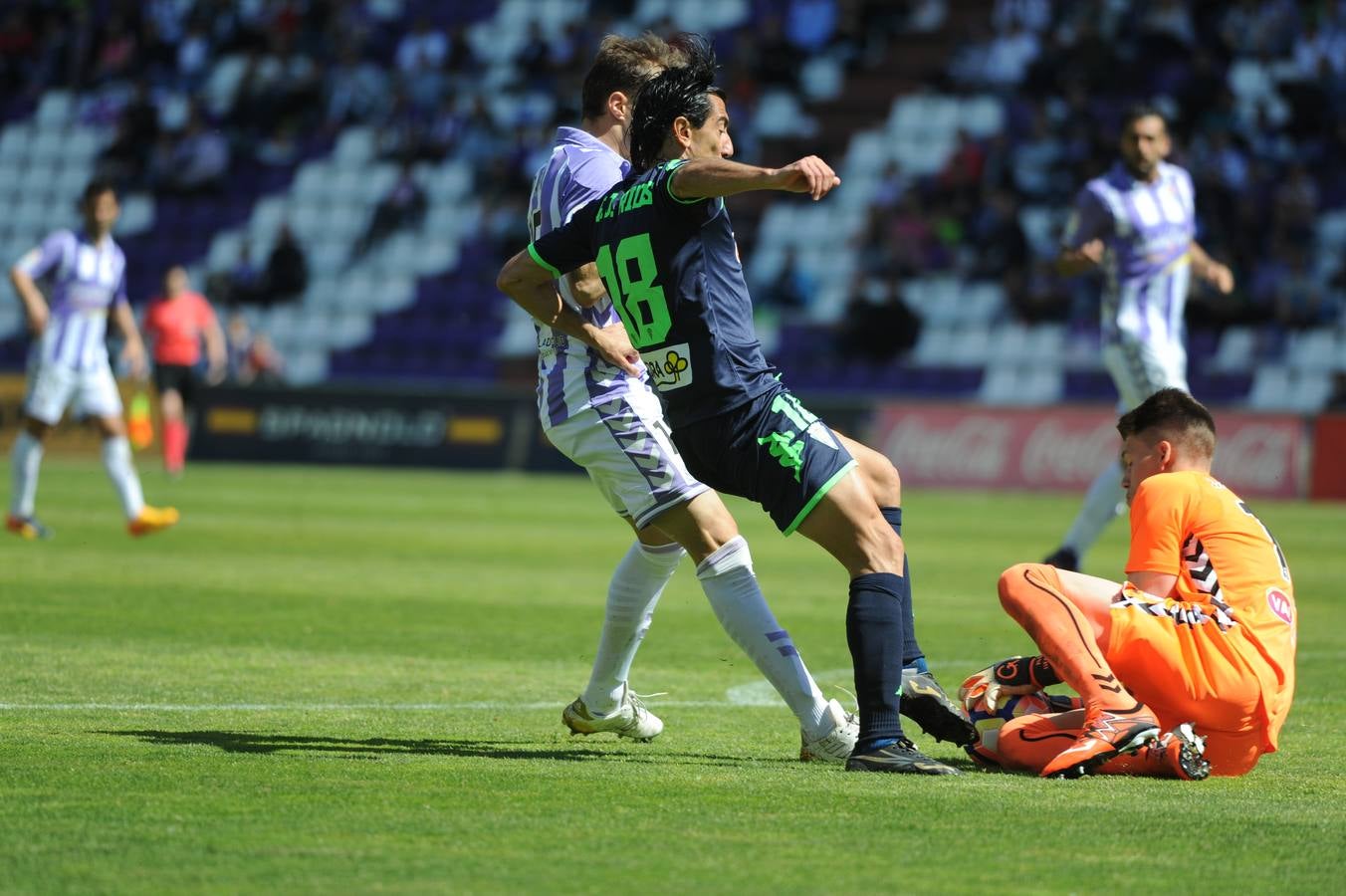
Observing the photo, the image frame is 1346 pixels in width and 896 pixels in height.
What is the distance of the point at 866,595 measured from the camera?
5430 mm

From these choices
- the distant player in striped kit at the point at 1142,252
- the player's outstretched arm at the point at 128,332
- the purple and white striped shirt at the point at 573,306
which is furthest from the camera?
the player's outstretched arm at the point at 128,332

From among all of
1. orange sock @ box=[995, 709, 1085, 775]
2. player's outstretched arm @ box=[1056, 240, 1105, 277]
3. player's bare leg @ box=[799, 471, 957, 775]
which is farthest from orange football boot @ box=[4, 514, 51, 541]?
orange sock @ box=[995, 709, 1085, 775]

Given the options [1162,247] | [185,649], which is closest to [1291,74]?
[1162,247]

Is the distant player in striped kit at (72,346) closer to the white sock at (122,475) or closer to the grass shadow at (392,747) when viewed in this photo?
the white sock at (122,475)

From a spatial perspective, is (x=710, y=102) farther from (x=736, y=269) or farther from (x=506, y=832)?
(x=506, y=832)

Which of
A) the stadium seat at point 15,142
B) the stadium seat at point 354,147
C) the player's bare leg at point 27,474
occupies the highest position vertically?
the stadium seat at point 354,147

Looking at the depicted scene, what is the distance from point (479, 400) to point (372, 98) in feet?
31.3

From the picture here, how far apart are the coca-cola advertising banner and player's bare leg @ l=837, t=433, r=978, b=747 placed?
50.1 ft

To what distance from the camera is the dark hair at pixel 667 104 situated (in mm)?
5541

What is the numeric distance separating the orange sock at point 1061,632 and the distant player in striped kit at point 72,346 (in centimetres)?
933

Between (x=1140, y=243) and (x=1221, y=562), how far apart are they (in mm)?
6480

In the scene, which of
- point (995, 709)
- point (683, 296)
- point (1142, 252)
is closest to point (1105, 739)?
point (995, 709)

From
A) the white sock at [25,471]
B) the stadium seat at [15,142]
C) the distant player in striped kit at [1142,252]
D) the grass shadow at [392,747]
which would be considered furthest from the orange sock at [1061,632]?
the stadium seat at [15,142]

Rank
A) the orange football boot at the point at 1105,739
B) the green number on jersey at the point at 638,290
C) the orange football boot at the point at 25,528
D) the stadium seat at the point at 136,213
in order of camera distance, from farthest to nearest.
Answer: the stadium seat at the point at 136,213, the orange football boot at the point at 25,528, the green number on jersey at the point at 638,290, the orange football boot at the point at 1105,739
